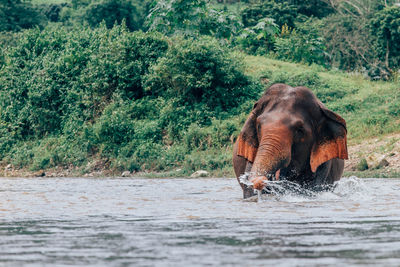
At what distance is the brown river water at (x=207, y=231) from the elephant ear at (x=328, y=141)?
1.97ft

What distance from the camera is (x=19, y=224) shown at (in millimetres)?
8305

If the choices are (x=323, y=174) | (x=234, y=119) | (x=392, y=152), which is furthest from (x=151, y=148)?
(x=323, y=174)

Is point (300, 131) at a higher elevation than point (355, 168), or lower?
higher

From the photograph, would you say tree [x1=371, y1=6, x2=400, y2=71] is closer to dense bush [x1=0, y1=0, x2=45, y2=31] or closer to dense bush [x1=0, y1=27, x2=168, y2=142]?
dense bush [x1=0, y1=27, x2=168, y2=142]

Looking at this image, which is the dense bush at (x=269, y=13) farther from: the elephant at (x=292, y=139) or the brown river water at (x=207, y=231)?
the elephant at (x=292, y=139)

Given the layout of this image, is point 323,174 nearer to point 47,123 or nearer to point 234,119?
point 234,119

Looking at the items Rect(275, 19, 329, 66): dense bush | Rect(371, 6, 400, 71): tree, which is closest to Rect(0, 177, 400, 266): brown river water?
Rect(371, 6, 400, 71): tree

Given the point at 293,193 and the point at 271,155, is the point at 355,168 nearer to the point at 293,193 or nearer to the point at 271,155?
the point at 293,193

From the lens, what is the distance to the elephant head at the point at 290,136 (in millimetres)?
10242

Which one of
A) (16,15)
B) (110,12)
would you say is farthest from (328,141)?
(16,15)

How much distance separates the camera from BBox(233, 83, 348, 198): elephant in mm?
10266

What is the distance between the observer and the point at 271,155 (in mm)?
10156

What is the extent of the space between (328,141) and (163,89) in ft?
58.6

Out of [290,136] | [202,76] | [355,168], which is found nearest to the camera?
[290,136]
